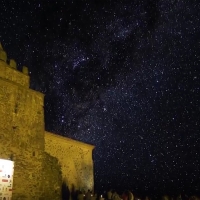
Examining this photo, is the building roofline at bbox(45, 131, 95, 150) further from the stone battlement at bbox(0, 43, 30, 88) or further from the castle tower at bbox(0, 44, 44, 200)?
the stone battlement at bbox(0, 43, 30, 88)

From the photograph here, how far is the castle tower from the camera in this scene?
40.2ft

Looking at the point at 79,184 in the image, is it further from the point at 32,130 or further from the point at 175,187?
the point at 175,187

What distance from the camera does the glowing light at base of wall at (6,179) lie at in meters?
11.3

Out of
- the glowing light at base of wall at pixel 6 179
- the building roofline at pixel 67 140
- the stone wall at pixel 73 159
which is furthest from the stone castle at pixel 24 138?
the building roofline at pixel 67 140

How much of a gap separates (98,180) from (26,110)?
90.5 ft

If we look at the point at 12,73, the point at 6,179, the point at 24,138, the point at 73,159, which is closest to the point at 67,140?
the point at 73,159

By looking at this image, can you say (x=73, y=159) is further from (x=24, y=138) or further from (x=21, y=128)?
(x=21, y=128)

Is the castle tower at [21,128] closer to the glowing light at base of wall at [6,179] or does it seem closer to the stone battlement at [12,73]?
the stone battlement at [12,73]

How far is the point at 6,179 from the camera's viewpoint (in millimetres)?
11516

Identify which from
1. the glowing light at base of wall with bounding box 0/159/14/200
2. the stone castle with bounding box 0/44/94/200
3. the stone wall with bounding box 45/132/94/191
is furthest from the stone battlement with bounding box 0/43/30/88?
the stone wall with bounding box 45/132/94/191

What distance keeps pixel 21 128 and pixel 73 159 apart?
30.1 feet

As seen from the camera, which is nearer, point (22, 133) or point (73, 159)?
point (22, 133)

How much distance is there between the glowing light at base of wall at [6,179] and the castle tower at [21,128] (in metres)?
0.29

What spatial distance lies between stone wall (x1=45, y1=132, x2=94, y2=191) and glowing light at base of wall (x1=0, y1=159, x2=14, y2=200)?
22.5 feet
